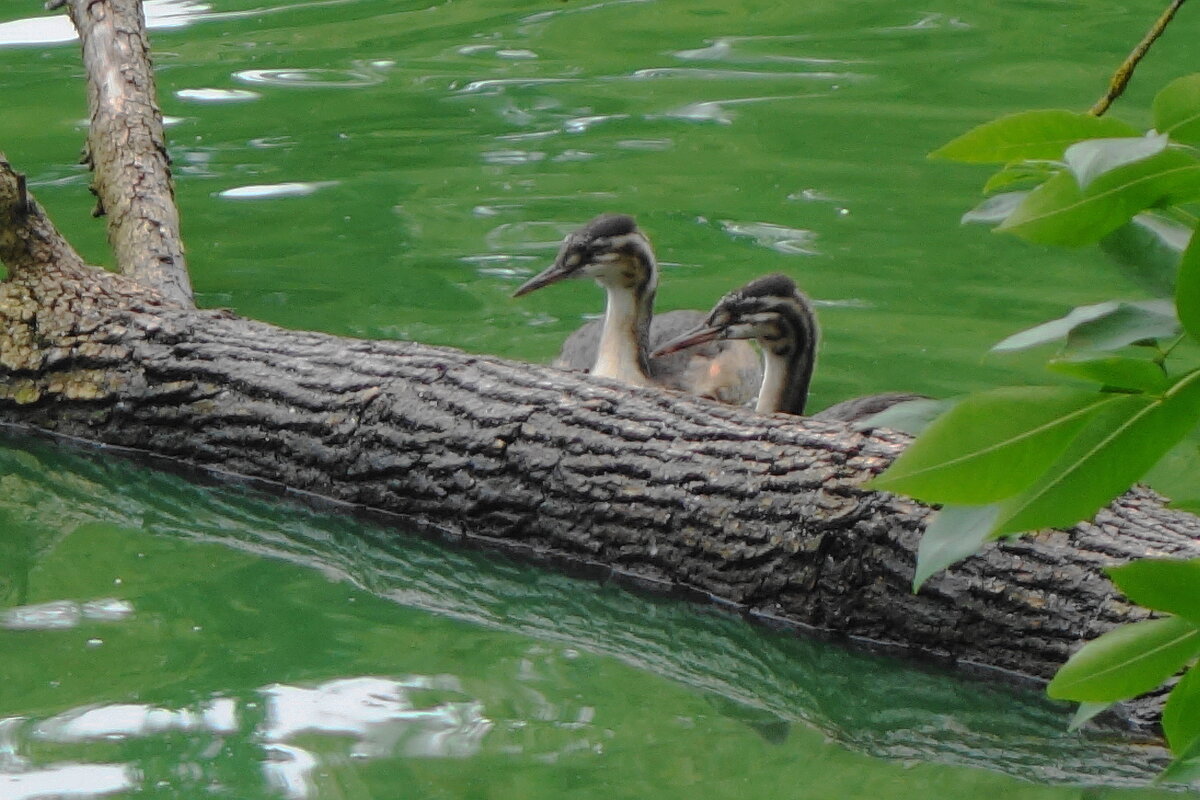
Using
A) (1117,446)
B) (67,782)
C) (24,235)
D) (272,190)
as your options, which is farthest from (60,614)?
(272,190)

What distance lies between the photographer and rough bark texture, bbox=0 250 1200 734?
13.7ft

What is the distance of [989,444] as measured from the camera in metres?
1.13

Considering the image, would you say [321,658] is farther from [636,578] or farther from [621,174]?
[621,174]

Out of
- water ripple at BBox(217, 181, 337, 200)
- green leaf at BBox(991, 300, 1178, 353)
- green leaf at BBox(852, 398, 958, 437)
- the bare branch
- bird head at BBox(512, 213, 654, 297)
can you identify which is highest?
green leaf at BBox(991, 300, 1178, 353)

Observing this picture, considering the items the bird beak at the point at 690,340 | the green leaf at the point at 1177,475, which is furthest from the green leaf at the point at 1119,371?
the bird beak at the point at 690,340

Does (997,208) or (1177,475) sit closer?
(997,208)

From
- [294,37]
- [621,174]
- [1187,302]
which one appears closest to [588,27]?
[294,37]

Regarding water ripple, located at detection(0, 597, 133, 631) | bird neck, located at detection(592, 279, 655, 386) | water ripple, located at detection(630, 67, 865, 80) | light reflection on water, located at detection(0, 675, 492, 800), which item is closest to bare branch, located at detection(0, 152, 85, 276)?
water ripple, located at detection(0, 597, 133, 631)

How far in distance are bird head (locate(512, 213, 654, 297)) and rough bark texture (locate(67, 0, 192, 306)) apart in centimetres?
156

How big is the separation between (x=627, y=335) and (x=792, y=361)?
27.4 inches

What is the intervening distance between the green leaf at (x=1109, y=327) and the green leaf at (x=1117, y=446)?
0.42 feet

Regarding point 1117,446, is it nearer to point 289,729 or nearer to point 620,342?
point 289,729

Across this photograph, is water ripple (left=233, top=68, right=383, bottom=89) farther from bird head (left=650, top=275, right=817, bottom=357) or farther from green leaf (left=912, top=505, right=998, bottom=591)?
green leaf (left=912, top=505, right=998, bottom=591)

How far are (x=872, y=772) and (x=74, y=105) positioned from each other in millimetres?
8068
